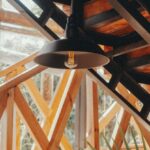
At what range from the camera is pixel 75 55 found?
2.11 meters

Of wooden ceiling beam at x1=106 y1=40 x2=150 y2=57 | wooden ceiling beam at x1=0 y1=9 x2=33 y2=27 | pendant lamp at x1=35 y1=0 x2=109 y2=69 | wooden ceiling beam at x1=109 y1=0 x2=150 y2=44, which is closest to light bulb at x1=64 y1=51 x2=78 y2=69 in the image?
pendant lamp at x1=35 y1=0 x2=109 y2=69

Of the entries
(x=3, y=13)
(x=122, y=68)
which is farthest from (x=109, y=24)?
(x=3, y=13)

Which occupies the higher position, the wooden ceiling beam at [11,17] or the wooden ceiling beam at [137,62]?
the wooden ceiling beam at [11,17]

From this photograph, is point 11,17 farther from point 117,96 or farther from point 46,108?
point 117,96

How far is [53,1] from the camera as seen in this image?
106 inches

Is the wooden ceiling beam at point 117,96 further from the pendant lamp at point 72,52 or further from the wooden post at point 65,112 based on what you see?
the pendant lamp at point 72,52

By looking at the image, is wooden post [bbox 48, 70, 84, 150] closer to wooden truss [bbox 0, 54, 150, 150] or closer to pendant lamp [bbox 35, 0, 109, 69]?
wooden truss [bbox 0, 54, 150, 150]

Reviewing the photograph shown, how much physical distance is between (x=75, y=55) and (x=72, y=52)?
0.26m

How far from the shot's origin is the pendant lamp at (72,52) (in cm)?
168

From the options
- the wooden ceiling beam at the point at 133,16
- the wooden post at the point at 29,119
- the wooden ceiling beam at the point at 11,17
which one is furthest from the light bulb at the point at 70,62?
the wooden ceiling beam at the point at 11,17

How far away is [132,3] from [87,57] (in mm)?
480

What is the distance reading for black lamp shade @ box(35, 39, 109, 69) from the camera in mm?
1683

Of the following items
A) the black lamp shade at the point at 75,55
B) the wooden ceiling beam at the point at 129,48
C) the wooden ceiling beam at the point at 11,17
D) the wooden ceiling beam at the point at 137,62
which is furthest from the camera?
the wooden ceiling beam at the point at 11,17

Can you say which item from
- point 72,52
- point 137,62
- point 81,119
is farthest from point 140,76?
point 72,52
